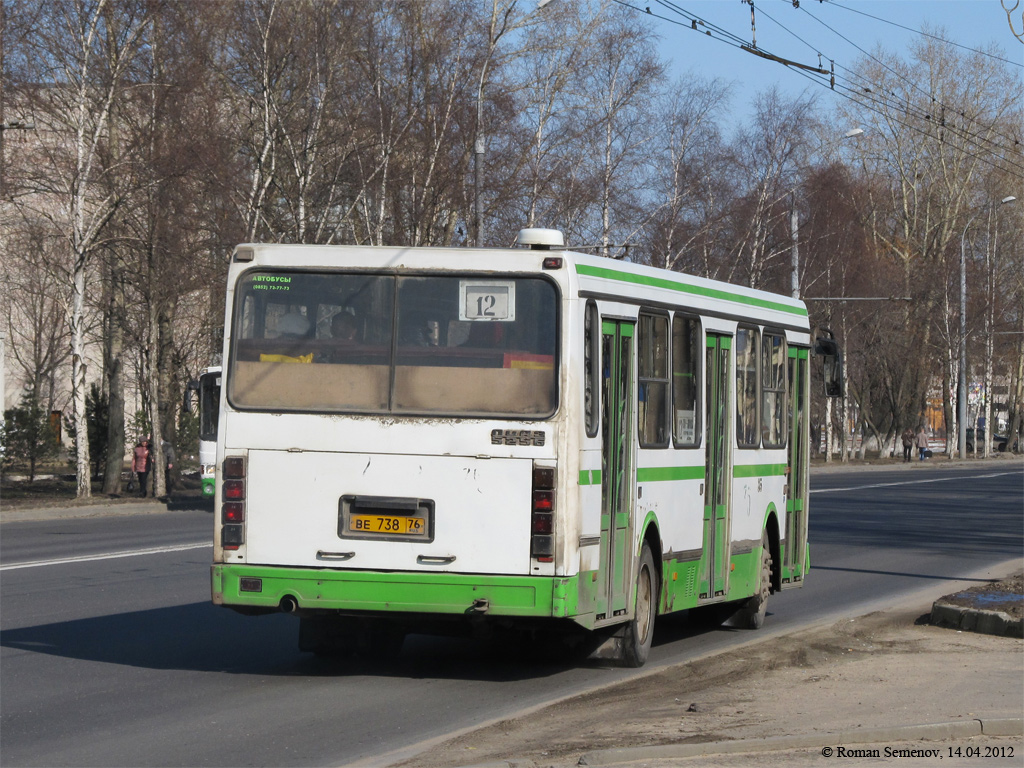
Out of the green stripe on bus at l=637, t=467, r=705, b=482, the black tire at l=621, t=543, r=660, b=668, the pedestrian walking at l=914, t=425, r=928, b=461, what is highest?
the pedestrian walking at l=914, t=425, r=928, b=461

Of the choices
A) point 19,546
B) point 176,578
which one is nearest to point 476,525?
point 176,578

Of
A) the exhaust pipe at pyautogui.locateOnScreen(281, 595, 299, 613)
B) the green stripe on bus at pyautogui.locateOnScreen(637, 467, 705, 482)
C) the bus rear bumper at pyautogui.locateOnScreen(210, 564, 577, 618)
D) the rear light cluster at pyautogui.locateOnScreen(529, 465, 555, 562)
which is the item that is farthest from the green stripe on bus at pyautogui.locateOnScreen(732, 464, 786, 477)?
the exhaust pipe at pyautogui.locateOnScreen(281, 595, 299, 613)

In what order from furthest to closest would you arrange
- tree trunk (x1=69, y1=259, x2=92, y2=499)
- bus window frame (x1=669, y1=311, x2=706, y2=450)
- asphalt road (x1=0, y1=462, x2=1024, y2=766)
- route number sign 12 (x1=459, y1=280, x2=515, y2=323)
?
tree trunk (x1=69, y1=259, x2=92, y2=499)
bus window frame (x1=669, y1=311, x2=706, y2=450)
route number sign 12 (x1=459, y1=280, x2=515, y2=323)
asphalt road (x1=0, y1=462, x2=1024, y2=766)

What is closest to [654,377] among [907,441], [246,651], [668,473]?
[668,473]

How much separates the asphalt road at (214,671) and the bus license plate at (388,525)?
1020mm

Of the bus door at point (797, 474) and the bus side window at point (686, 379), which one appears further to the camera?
the bus door at point (797, 474)

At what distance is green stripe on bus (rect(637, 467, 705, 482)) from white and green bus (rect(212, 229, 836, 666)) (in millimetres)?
96

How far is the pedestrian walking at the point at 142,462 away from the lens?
33.8 metres

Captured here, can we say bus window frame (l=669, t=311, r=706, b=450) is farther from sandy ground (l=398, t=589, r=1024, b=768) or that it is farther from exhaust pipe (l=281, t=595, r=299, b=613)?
exhaust pipe (l=281, t=595, r=299, b=613)

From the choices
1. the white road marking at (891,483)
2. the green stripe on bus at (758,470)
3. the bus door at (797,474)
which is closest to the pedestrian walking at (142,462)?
the white road marking at (891,483)

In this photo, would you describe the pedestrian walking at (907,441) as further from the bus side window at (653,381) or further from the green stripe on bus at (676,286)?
the bus side window at (653,381)

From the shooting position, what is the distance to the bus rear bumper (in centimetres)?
869

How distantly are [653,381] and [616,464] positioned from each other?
0.97 m

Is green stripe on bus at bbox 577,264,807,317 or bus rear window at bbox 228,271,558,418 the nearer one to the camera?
bus rear window at bbox 228,271,558,418
